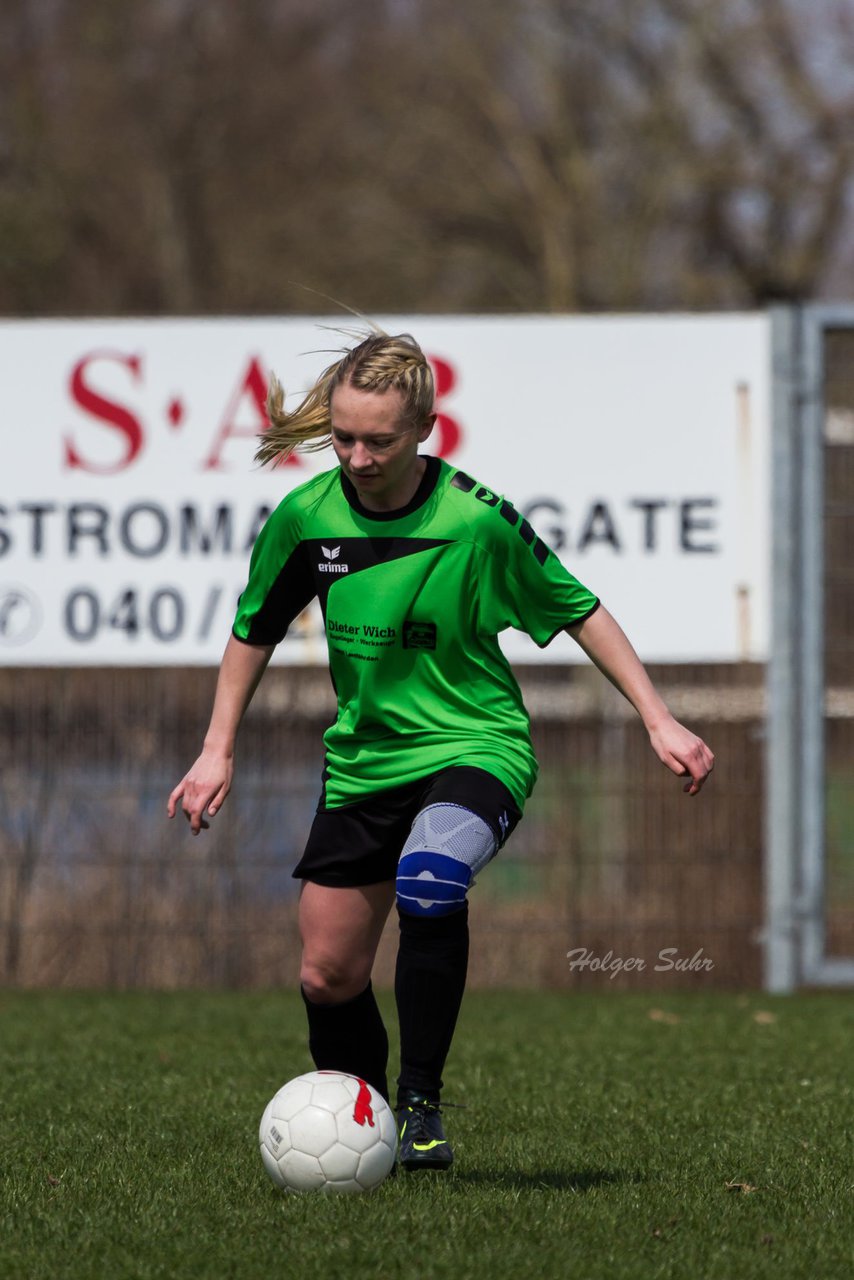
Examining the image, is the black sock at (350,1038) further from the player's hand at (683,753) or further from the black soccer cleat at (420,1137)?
the player's hand at (683,753)

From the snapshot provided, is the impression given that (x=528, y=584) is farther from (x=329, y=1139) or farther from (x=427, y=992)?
(x=329, y=1139)

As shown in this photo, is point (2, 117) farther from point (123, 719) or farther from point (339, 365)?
point (339, 365)

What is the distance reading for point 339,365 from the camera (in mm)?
4625

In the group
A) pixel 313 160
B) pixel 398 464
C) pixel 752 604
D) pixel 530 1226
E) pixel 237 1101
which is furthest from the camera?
pixel 313 160

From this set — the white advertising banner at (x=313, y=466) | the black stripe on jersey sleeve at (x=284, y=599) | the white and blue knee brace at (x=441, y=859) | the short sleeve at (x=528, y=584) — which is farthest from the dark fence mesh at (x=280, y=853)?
the white and blue knee brace at (x=441, y=859)

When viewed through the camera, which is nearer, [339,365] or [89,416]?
[339,365]

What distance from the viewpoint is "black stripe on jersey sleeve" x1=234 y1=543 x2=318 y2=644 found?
15.7 feet

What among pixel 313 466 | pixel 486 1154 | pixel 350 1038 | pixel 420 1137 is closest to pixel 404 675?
pixel 350 1038

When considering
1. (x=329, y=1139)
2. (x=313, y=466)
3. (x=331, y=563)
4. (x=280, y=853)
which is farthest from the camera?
(x=280, y=853)

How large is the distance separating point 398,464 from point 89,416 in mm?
4961

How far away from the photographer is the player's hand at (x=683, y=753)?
4.31 meters

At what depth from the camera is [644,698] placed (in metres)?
4.48

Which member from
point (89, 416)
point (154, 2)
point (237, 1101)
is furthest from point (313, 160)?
point (237, 1101)

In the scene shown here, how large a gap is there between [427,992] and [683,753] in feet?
2.54
